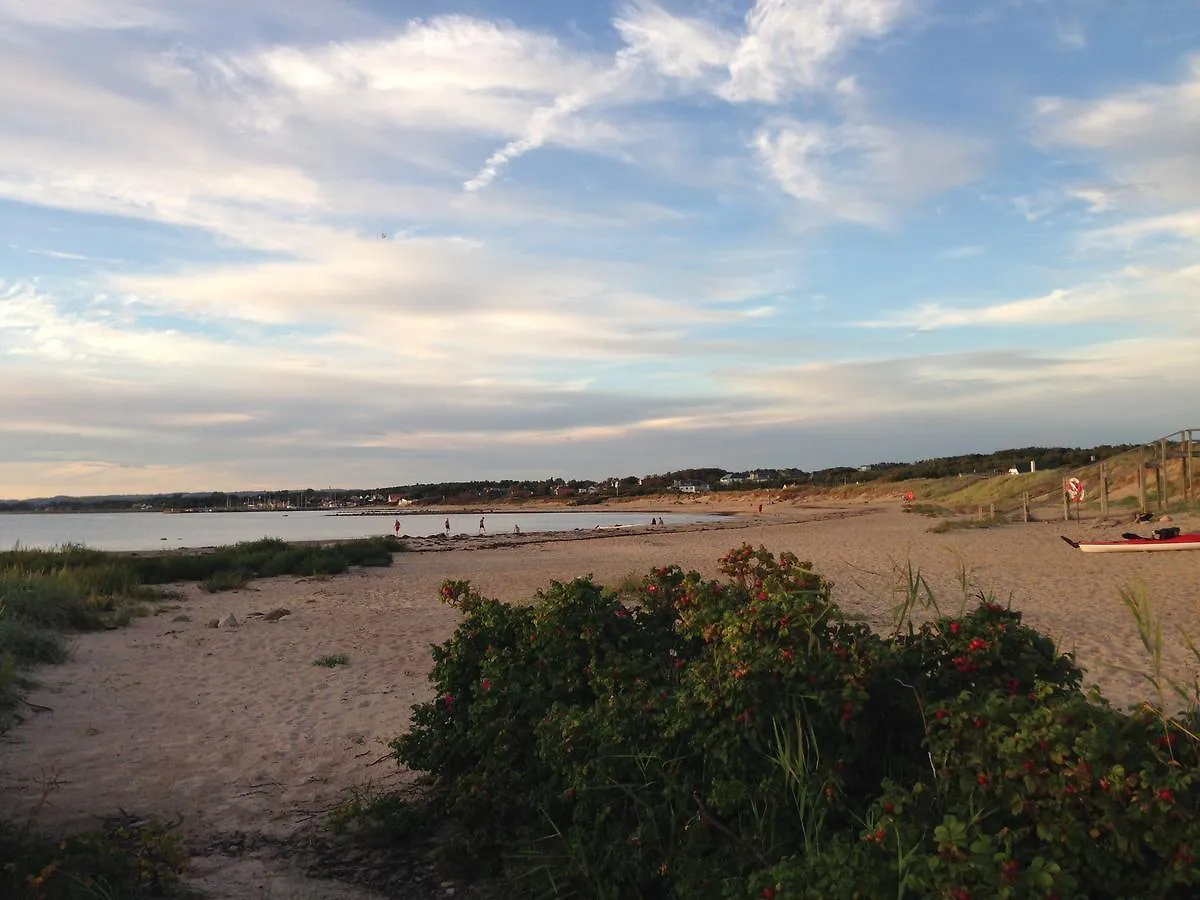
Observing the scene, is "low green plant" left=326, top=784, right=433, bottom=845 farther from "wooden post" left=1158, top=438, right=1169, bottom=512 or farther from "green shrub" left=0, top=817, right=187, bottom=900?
"wooden post" left=1158, top=438, right=1169, bottom=512

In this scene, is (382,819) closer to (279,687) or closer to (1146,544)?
(279,687)

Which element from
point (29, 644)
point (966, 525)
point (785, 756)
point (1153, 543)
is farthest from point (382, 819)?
point (966, 525)

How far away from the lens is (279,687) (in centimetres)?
891

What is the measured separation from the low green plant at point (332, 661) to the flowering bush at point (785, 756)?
5.40 m

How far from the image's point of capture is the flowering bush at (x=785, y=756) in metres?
2.66

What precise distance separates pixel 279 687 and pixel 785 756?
690 cm

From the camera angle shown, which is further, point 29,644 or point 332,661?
point 332,661

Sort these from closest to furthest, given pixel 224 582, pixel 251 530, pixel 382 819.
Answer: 1. pixel 382 819
2. pixel 224 582
3. pixel 251 530

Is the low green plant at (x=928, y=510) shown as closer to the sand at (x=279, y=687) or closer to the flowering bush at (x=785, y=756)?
the sand at (x=279, y=687)

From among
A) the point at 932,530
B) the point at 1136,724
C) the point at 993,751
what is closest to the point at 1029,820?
the point at 993,751

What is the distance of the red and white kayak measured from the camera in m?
18.7

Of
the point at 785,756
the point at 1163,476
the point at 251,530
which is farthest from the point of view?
the point at 251,530

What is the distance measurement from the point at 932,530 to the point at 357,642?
999 inches

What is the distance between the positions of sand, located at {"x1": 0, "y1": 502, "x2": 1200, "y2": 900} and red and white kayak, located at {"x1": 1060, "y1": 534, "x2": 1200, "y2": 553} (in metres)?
0.20
